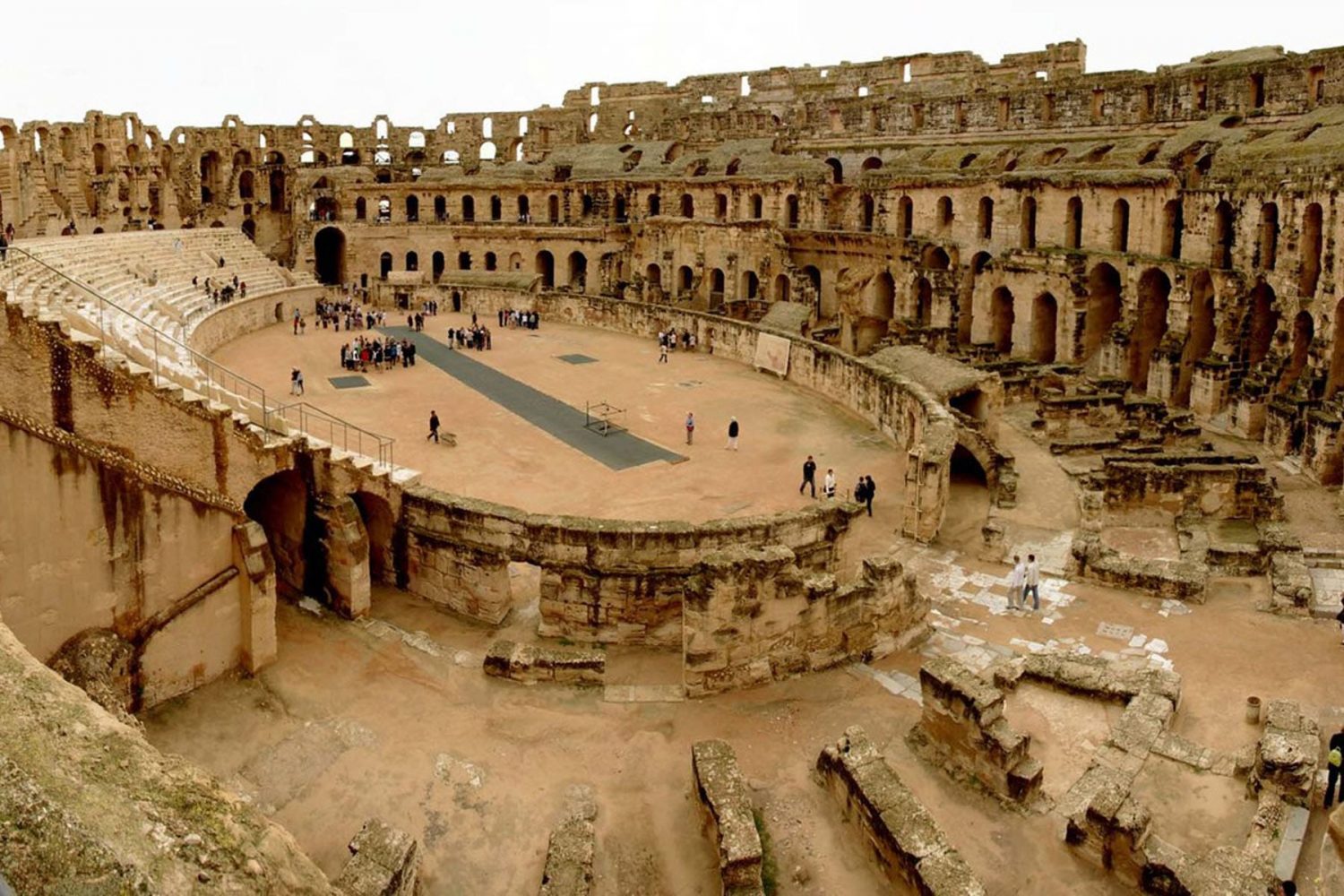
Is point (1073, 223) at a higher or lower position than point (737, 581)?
higher

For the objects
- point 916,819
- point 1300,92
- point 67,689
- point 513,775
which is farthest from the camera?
point 1300,92

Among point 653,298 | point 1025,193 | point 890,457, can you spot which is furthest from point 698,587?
point 653,298

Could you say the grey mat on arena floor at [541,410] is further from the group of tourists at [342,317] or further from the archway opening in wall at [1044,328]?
the archway opening in wall at [1044,328]

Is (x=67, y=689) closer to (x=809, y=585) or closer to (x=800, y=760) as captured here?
(x=800, y=760)

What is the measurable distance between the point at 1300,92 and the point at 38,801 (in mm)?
39294

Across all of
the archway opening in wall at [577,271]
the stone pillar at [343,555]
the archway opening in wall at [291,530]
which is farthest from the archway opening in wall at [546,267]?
the stone pillar at [343,555]

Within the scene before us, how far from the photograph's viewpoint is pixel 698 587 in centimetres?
1236

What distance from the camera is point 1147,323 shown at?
1188 inches

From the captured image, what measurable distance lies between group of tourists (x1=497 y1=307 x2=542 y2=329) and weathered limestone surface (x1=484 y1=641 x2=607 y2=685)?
28561 millimetres

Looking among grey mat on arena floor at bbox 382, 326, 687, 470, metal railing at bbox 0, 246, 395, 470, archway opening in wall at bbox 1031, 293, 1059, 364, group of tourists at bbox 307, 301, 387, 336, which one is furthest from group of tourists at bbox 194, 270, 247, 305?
archway opening in wall at bbox 1031, 293, 1059, 364

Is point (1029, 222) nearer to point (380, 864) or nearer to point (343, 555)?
point (343, 555)

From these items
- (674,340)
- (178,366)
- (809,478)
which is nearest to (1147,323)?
(674,340)

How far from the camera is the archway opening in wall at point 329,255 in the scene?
5203 centimetres

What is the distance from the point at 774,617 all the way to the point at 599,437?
12.0 meters
